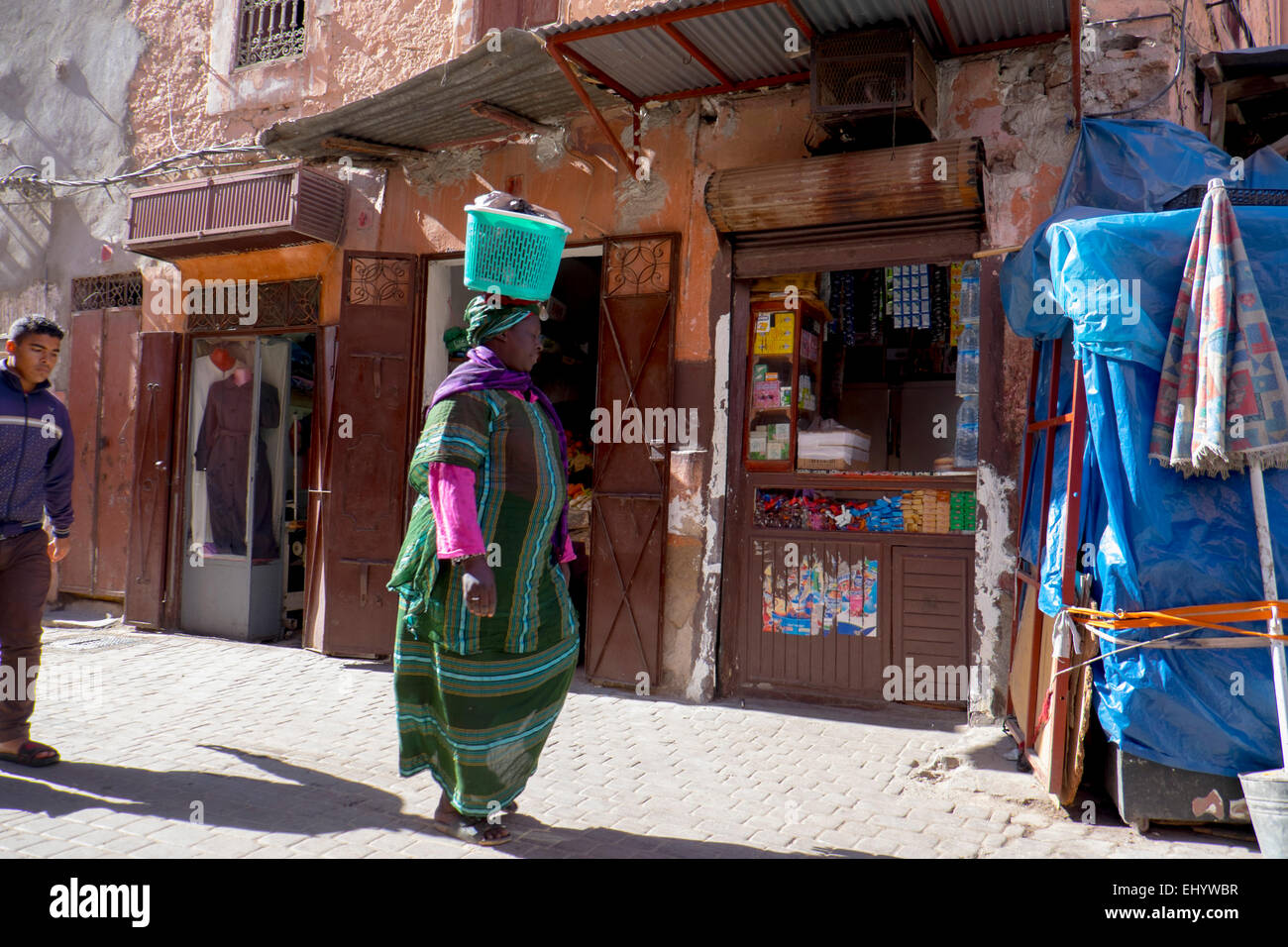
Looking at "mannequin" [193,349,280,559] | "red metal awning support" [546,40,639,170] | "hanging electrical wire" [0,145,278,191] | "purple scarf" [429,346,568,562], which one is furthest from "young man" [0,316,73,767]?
"hanging electrical wire" [0,145,278,191]

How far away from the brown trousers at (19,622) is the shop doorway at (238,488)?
370cm

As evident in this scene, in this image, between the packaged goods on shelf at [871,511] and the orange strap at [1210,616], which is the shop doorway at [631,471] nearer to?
the packaged goods on shelf at [871,511]

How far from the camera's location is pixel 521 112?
671 centimetres

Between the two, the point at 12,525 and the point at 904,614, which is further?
the point at 904,614

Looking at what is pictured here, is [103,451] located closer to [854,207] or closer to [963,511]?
[854,207]

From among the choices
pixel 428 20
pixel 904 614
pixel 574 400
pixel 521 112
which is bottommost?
pixel 904 614

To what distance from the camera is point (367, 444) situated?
283 inches

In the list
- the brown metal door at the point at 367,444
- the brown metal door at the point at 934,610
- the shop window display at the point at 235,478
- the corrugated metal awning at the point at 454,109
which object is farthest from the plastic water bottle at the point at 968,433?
the shop window display at the point at 235,478

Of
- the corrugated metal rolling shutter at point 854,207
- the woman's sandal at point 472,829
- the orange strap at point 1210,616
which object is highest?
the corrugated metal rolling shutter at point 854,207

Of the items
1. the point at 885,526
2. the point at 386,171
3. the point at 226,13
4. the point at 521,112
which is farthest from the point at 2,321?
A: the point at 885,526

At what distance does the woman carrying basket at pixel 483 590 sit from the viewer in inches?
130

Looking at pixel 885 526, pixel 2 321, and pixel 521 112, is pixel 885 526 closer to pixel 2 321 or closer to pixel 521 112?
pixel 521 112

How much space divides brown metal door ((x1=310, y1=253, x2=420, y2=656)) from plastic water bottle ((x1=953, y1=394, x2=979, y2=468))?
405cm

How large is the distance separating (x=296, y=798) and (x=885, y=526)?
12.2 ft
